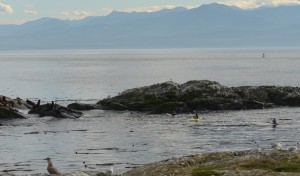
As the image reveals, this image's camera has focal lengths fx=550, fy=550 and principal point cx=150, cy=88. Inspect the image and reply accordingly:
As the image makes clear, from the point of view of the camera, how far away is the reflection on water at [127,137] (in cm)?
5544

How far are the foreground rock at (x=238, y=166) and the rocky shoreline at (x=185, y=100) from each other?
176 feet

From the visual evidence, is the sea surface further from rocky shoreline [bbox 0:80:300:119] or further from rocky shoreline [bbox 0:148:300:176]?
rocky shoreline [bbox 0:148:300:176]

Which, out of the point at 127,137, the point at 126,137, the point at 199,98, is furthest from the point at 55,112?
the point at 199,98

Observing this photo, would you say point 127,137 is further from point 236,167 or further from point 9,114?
point 236,167

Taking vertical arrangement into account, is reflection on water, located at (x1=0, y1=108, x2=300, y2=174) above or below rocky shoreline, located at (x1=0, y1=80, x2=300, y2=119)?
below

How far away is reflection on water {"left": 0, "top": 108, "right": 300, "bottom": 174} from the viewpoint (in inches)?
2183

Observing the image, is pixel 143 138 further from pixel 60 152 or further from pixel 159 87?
pixel 159 87

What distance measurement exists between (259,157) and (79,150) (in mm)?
27962

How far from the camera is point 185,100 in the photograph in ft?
331

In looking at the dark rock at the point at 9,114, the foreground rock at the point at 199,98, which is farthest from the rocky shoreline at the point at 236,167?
the foreground rock at the point at 199,98

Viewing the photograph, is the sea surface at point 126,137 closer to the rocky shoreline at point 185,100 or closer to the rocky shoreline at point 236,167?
the rocky shoreline at point 185,100

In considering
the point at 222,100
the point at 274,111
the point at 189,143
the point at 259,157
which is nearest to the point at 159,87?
the point at 222,100

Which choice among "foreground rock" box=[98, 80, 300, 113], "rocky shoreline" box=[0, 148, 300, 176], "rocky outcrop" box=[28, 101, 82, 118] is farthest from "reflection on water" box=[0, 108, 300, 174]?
"rocky shoreline" box=[0, 148, 300, 176]

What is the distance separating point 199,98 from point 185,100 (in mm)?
2593
